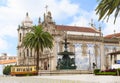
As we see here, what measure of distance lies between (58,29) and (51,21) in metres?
3.62

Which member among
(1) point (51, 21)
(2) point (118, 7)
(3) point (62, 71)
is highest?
(1) point (51, 21)

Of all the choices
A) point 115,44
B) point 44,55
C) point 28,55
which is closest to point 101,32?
point 115,44

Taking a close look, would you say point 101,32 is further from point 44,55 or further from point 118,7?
point 118,7

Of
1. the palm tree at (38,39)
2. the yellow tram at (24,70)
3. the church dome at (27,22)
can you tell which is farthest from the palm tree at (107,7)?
the church dome at (27,22)

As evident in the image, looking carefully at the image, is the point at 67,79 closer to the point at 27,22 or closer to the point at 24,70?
the point at 24,70

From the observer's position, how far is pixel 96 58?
91.8m

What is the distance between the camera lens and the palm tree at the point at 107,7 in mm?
26609

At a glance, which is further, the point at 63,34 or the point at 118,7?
the point at 63,34

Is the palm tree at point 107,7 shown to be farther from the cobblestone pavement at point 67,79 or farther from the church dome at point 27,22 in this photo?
the church dome at point 27,22

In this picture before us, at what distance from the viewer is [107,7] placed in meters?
28.2

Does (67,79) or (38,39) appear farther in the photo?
(38,39)

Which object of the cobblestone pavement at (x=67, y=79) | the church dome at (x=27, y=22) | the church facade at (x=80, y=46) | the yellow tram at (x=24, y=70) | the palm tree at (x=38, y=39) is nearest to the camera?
the cobblestone pavement at (x=67, y=79)

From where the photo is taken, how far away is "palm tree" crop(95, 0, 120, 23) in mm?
26609

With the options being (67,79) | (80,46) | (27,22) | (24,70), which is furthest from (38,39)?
(27,22)
